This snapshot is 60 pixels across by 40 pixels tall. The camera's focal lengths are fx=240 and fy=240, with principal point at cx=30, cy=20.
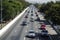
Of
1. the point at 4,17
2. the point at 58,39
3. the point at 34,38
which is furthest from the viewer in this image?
the point at 4,17

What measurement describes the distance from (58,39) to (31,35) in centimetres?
557

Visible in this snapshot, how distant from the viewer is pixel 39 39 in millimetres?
35031

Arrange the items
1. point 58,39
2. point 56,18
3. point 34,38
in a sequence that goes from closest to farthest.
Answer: point 58,39
point 34,38
point 56,18

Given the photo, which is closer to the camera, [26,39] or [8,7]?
[26,39]

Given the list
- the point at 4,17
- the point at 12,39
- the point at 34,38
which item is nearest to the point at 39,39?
the point at 34,38

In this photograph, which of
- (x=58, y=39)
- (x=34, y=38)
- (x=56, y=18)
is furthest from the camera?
(x=56, y=18)

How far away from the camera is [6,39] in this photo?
1379 inches

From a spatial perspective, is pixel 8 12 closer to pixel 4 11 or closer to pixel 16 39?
pixel 4 11

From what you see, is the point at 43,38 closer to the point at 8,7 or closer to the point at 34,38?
the point at 34,38

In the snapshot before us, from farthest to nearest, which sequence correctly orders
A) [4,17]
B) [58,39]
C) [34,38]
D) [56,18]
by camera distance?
[4,17] < [56,18] < [34,38] < [58,39]

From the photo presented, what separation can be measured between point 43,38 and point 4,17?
1394 inches

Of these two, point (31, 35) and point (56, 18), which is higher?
point (56, 18)

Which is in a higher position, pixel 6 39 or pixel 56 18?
pixel 56 18

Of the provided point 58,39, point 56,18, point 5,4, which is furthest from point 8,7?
point 58,39
